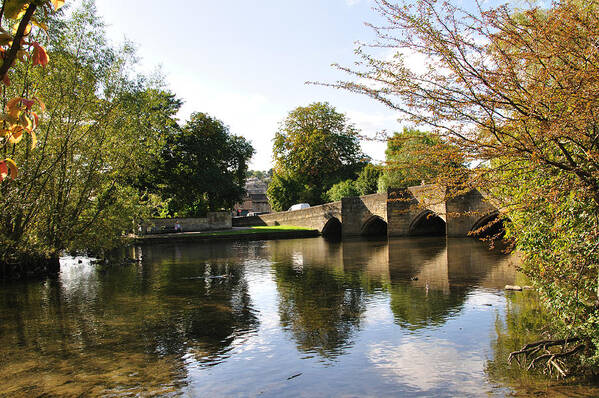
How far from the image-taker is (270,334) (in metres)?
9.03

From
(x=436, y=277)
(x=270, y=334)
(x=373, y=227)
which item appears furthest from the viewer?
(x=373, y=227)

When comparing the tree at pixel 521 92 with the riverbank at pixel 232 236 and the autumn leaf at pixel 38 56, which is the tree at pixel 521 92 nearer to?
the autumn leaf at pixel 38 56

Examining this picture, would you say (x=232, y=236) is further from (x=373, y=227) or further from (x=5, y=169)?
(x=5, y=169)

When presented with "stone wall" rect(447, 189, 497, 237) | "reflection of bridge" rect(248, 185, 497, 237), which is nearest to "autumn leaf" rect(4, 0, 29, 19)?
"reflection of bridge" rect(248, 185, 497, 237)

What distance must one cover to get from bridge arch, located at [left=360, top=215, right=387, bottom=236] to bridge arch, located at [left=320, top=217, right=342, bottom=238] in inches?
110

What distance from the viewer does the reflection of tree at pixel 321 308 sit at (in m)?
8.52

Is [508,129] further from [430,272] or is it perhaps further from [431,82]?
[430,272]

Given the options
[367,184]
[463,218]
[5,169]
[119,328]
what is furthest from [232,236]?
[5,169]

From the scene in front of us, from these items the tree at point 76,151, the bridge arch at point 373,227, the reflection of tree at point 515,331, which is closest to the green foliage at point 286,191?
the bridge arch at point 373,227

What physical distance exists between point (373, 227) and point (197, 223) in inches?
567

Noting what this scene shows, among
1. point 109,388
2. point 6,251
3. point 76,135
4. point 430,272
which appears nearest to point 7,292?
point 6,251

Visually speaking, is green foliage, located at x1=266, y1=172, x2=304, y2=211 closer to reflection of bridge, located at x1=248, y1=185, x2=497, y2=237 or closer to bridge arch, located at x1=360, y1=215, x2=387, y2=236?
reflection of bridge, located at x1=248, y1=185, x2=497, y2=237

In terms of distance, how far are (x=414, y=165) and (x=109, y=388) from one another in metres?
4.87

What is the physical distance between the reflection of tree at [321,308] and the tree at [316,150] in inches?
1334
